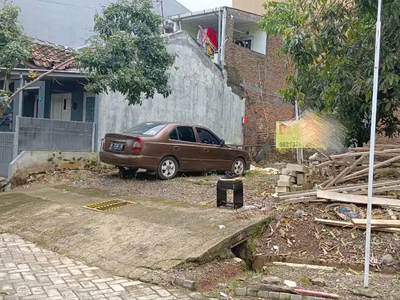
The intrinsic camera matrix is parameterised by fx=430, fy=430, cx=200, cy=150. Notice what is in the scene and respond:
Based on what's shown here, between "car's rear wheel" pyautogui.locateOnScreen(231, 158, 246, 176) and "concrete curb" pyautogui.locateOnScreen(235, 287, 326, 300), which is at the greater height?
"car's rear wheel" pyautogui.locateOnScreen(231, 158, 246, 176)

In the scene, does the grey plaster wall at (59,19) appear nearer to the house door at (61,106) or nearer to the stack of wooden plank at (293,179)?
the house door at (61,106)

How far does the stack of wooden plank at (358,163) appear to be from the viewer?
25.4 feet

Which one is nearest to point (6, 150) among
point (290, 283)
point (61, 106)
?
point (61, 106)

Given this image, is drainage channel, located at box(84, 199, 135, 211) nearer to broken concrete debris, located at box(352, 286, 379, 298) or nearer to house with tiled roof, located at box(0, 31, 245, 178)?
house with tiled roof, located at box(0, 31, 245, 178)

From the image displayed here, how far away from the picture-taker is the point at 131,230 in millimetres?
6734

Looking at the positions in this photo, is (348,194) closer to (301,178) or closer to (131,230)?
(301,178)

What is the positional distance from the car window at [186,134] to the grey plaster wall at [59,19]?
9.98m

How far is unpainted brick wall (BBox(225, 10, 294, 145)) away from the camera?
1864 centimetres

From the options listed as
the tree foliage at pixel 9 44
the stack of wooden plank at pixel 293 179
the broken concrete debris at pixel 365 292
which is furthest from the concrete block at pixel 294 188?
the tree foliage at pixel 9 44

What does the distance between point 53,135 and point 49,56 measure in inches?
128

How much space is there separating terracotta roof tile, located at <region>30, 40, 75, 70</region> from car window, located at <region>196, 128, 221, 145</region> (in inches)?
183

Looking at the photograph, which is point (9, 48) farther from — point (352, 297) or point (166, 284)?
point (352, 297)

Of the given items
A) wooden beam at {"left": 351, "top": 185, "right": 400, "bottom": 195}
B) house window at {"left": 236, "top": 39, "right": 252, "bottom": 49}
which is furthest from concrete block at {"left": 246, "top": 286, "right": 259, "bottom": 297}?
house window at {"left": 236, "top": 39, "right": 252, "bottom": 49}

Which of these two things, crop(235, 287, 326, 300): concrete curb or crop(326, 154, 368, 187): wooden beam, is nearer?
crop(235, 287, 326, 300): concrete curb
